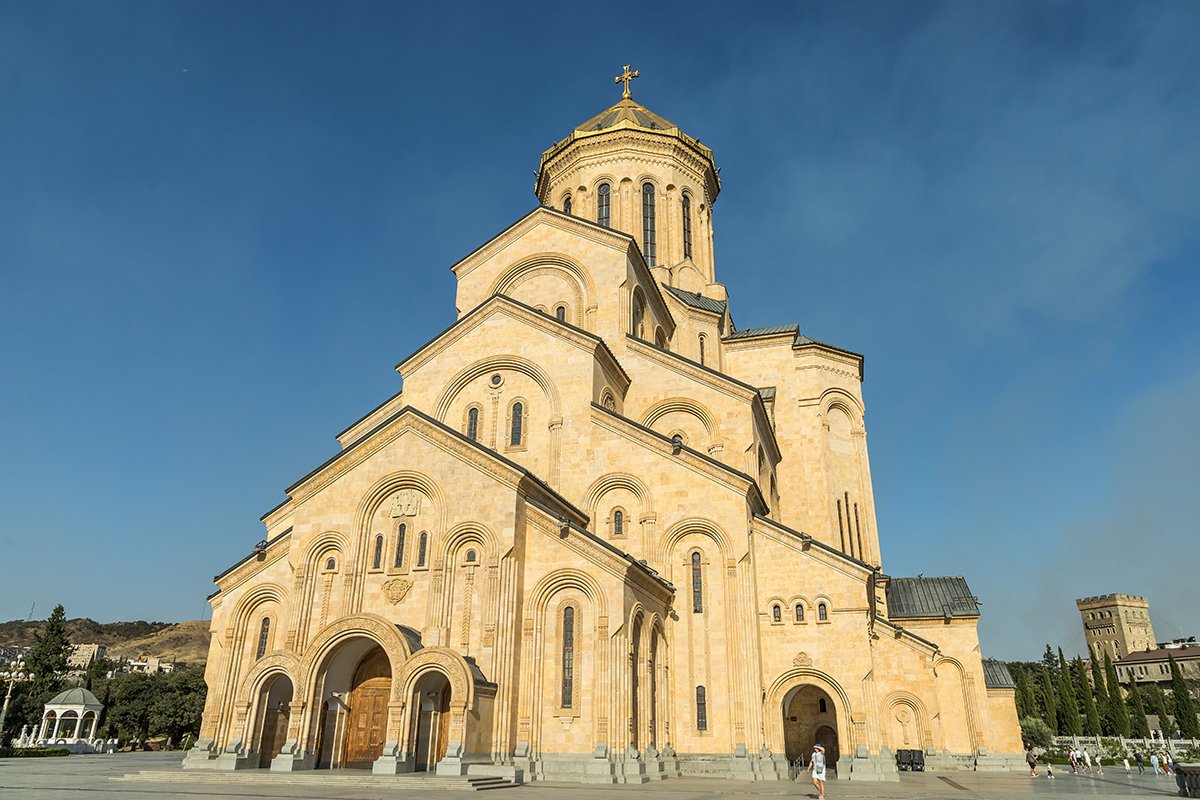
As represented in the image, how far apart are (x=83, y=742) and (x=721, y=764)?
1258 inches

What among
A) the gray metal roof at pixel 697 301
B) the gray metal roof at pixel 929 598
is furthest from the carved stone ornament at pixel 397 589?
the gray metal roof at pixel 929 598

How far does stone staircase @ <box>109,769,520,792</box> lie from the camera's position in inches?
517

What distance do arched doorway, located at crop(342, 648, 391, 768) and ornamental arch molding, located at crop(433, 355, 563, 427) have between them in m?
7.50

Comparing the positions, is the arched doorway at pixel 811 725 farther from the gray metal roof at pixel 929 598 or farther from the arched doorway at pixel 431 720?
the arched doorway at pixel 431 720

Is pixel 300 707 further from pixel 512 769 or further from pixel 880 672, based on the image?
pixel 880 672

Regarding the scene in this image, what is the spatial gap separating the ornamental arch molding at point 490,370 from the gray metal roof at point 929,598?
56.2 feet

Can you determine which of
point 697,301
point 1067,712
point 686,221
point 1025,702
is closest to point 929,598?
point 697,301

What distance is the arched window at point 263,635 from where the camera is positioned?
19031 mm

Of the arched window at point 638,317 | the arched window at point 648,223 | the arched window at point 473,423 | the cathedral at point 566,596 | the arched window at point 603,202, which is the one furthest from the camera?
the arched window at point 603,202

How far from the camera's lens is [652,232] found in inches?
1436

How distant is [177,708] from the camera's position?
45.4 meters

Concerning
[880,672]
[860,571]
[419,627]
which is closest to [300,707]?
[419,627]

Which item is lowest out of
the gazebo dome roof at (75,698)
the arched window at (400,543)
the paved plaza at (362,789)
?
the paved plaza at (362,789)

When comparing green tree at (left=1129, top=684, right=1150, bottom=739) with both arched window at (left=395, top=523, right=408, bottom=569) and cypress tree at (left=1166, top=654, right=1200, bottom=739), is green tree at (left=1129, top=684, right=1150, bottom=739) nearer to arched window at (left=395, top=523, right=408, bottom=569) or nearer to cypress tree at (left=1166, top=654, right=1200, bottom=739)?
cypress tree at (left=1166, top=654, right=1200, bottom=739)
